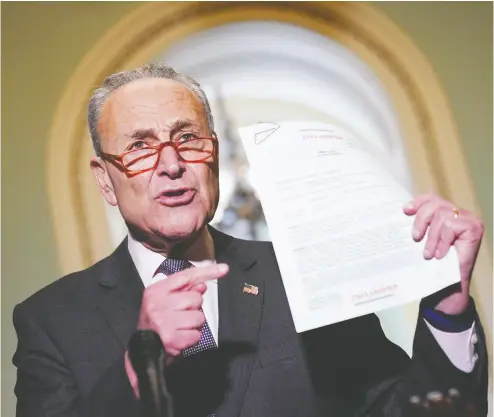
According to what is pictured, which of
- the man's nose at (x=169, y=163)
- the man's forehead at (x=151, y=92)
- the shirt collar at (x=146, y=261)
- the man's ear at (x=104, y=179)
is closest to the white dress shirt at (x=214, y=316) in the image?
the shirt collar at (x=146, y=261)

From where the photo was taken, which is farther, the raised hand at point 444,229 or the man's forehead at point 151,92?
the man's forehead at point 151,92

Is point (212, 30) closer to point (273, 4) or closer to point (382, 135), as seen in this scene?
point (273, 4)

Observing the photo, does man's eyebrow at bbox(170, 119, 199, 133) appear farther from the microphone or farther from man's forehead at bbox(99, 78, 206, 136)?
the microphone

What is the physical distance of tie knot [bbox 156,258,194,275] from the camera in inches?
49.9

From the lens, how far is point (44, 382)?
1.20 metres

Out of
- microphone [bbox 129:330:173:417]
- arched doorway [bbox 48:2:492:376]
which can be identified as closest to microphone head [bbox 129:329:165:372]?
microphone [bbox 129:330:173:417]

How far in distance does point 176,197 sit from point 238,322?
11.8 inches

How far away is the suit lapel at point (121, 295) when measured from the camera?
1.20m

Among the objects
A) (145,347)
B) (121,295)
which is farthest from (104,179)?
(145,347)

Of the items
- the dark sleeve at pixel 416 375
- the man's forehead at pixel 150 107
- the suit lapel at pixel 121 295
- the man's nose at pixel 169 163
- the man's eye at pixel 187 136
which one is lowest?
the dark sleeve at pixel 416 375

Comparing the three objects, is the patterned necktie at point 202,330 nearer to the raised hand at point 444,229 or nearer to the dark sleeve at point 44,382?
the dark sleeve at point 44,382

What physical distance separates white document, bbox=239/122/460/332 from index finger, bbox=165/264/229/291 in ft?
0.42

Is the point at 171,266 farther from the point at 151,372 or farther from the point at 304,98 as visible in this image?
the point at 304,98

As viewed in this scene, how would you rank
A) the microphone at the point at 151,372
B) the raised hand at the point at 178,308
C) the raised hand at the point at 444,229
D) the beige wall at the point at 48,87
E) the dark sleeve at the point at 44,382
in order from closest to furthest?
the microphone at the point at 151,372 < the raised hand at the point at 178,308 < the raised hand at the point at 444,229 < the dark sleeve at the point at 44,382 < the beige wall at the point at 48,87
